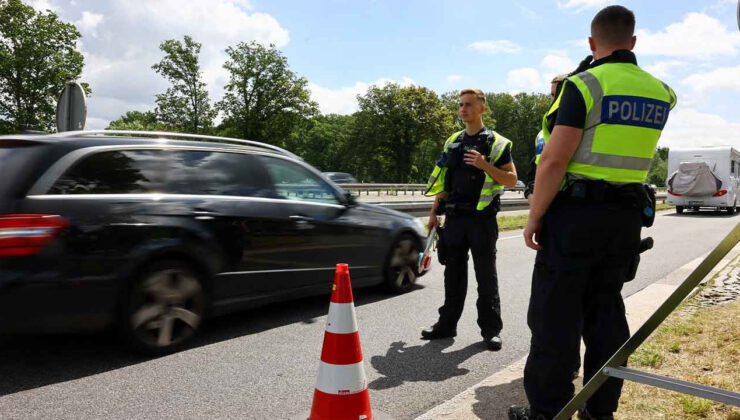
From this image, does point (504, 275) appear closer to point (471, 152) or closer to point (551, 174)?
point (471, 152)

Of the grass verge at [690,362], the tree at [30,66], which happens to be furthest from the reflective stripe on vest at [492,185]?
the tree at [30,66]

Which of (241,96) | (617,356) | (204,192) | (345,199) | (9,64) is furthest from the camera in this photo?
(241,96)

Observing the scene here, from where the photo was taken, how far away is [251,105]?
5034 centimetres

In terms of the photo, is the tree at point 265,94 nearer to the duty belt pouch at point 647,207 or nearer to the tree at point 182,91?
the tree at point 182,91

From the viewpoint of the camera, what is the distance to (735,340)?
3967 mm

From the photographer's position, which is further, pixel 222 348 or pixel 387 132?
pixel 387 132

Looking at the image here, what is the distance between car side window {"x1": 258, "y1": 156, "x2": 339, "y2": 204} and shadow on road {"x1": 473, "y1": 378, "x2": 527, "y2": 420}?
99.2 inches

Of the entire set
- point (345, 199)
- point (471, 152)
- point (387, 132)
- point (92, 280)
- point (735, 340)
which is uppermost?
point (387, 132)

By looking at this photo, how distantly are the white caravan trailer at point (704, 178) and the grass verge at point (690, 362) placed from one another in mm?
19526

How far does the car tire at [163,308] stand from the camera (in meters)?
3.79

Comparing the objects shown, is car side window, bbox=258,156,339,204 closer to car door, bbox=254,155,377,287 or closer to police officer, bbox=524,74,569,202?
car door, bbox=254,155,377,287

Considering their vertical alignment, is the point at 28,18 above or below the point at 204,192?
above

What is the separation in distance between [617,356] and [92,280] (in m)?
3.09

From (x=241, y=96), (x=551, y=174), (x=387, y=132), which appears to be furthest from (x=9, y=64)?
(x=551, y=174)
